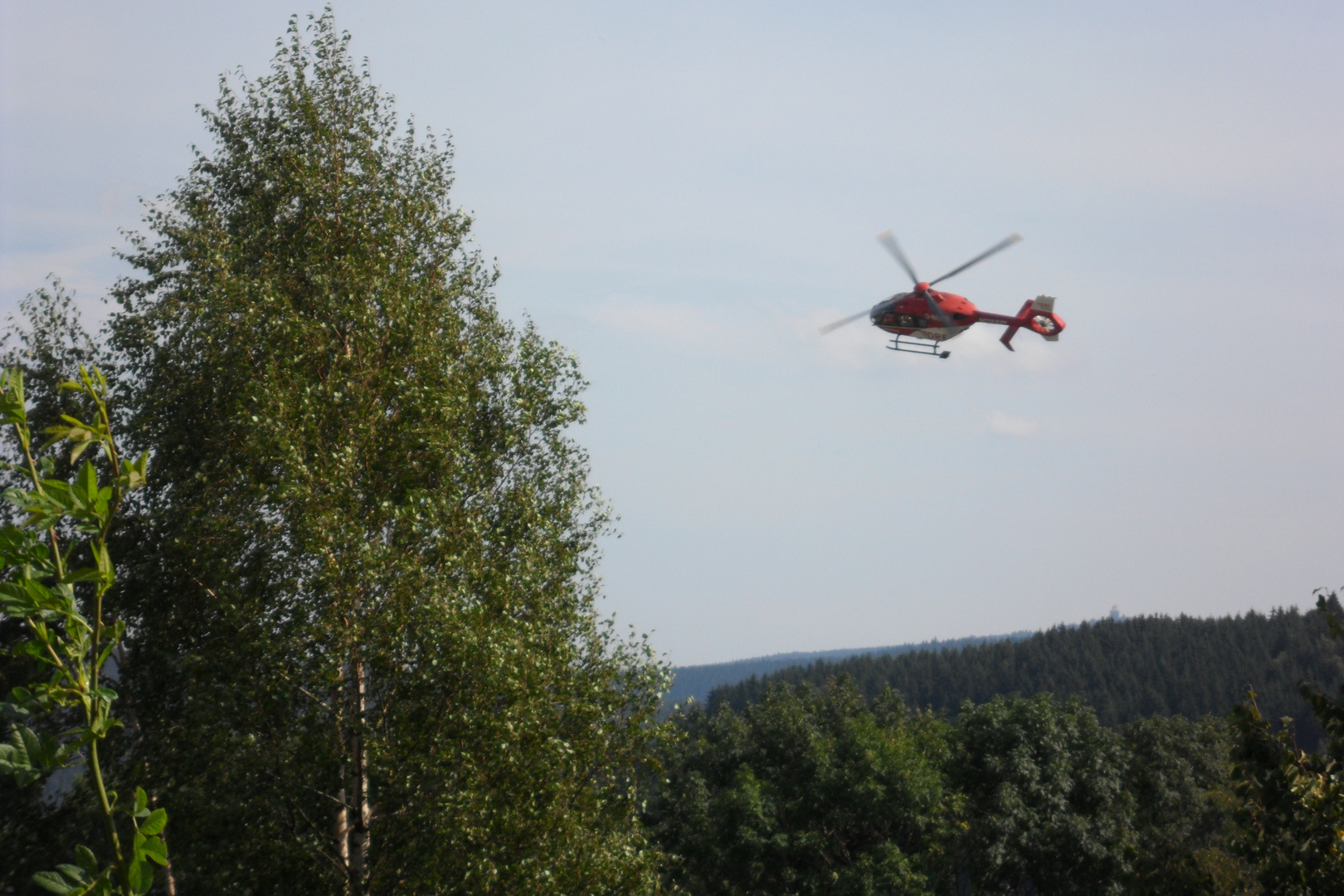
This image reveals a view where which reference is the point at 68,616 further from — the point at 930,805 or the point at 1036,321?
the point at 930,805

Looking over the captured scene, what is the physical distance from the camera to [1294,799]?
33.3 feet

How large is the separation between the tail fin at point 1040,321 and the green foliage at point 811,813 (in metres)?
21.0

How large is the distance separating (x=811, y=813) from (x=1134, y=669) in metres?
137

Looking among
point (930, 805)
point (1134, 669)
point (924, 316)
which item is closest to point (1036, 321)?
point (924, 316)

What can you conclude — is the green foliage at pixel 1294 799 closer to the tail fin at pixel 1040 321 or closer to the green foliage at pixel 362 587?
the green foliage at pixel 362 587

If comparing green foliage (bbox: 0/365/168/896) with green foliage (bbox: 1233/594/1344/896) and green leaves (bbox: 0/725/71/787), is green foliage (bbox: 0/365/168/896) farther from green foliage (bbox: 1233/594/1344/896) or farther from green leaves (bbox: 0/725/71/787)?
green foliage (bbox: 1233/594/1344/896)

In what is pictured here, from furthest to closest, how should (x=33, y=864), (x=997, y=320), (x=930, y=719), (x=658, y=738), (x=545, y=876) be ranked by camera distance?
(x=930, y=719) < (x=997, y=320) < (x=33, y=864) < (x=658, y=738) < (x=545, y=876)

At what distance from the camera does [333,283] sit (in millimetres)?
18828

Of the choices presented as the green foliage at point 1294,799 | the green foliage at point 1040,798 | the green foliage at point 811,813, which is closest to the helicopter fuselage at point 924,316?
the green foliage at point 811,813

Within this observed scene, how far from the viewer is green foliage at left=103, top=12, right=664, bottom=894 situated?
50.0 feet

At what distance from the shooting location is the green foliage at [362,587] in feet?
50.0

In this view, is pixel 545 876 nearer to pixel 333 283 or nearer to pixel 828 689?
pixel 333 283

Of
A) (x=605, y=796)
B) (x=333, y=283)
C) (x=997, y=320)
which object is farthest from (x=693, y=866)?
(x=333, y=283)

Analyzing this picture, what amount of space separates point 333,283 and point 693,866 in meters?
39.2
